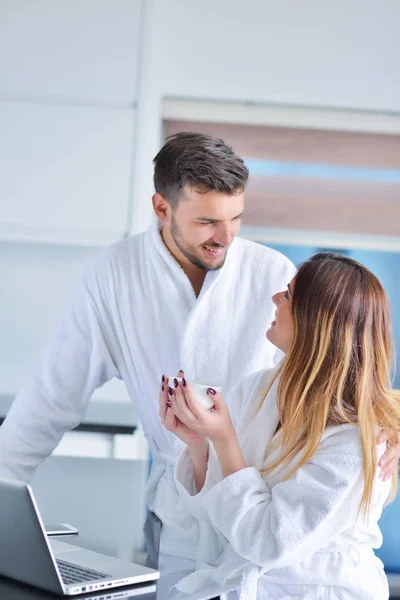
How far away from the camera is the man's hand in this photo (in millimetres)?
1316

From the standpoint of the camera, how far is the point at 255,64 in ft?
11.6

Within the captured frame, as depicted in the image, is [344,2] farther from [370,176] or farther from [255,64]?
[370,176]

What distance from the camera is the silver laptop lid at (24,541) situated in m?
1.00

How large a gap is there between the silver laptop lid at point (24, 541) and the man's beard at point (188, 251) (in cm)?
98

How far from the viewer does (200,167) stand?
1.84 metres

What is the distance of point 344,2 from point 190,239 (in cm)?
214

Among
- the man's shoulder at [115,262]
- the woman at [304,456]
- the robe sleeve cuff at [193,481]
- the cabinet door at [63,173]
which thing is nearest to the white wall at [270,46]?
the cabinet door at [63,173]

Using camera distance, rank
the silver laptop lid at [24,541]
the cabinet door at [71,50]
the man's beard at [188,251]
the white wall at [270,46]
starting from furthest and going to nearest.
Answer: the white wall at [270,46], the cabinet door at [71,50], the man's beard at [188,251], the silver laptop lid at [24,541]

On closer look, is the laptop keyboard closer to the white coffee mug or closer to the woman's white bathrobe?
the woman's white bathrobe

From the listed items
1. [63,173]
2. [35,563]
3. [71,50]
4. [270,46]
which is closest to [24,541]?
[35,563]

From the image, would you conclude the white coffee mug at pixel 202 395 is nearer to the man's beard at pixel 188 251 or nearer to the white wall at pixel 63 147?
the man's beard at pixel 188 251

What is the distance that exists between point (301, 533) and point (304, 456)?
131 mm

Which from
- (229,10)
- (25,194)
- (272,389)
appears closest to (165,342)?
(272,389)

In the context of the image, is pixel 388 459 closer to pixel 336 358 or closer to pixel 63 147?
pixel 336 358
